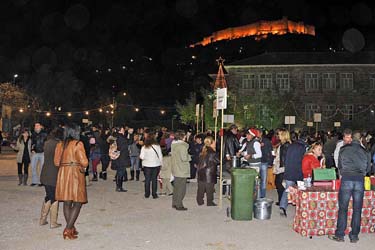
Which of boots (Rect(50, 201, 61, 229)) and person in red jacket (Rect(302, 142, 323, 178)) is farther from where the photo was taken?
person in red jacket (Rect(302, 142, 323, 178))

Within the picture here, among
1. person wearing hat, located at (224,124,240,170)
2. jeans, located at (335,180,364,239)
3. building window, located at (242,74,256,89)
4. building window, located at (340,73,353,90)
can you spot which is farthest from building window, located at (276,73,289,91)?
jeans, located at (335,180,364,239)

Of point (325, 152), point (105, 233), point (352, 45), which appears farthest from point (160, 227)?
point (352, 45)

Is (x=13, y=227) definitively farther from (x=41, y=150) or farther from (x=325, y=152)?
(x=325, y=152)

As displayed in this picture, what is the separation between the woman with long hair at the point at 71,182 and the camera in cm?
842

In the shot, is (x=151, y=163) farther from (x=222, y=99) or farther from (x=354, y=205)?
(x=354, y=205)

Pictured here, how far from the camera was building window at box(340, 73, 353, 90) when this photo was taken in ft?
162

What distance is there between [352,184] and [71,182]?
4.94m

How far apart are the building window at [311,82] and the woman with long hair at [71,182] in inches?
1742

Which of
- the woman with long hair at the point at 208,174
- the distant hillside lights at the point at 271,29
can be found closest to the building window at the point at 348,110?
the woman with long hair at the point at 208,174

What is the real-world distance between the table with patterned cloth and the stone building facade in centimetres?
3931

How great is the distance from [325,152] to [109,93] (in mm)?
57446

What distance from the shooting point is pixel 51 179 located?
908 cm

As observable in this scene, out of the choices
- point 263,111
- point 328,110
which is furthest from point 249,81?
point 328,110

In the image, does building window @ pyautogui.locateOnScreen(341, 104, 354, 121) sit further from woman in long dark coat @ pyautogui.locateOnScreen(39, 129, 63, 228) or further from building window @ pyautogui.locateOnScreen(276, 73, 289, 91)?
woman in long dark coat @ pyautogui.locateOnScreen(39, 129, 63, 228)
